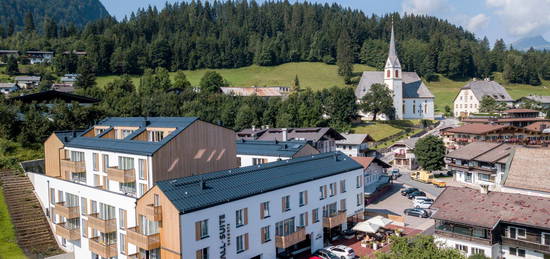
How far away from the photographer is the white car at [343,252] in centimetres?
3006

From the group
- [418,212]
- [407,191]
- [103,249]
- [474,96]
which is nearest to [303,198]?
[103,249]

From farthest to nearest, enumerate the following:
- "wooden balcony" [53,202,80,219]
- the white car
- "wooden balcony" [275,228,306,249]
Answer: "wooden balcony" [53,202,80,219], the white car, "wooden balcony" [275,228,306,249]

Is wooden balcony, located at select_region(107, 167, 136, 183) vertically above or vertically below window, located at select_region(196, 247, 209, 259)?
above

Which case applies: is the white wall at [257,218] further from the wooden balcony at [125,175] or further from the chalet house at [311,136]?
the chalet house at [311,136]

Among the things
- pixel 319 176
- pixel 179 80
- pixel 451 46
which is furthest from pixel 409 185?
pixel 451 46

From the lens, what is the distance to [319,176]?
33.4 metres

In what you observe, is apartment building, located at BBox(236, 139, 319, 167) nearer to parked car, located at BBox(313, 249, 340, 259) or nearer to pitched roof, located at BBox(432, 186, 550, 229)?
parked car, located at BBox(313, 249, 340, 259)

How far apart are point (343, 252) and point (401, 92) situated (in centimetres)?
8145

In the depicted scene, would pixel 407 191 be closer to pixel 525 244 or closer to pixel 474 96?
pixel 525 244

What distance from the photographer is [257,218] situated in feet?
91.9

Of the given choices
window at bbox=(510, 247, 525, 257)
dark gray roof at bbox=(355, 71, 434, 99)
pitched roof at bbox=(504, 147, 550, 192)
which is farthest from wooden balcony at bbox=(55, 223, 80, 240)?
dark gray roof at bbox=(355, 71, 434, 99)

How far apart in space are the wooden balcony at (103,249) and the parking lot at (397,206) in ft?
81.7

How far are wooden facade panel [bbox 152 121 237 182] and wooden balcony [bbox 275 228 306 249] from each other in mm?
7771

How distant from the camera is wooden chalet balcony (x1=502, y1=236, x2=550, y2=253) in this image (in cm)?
2747
